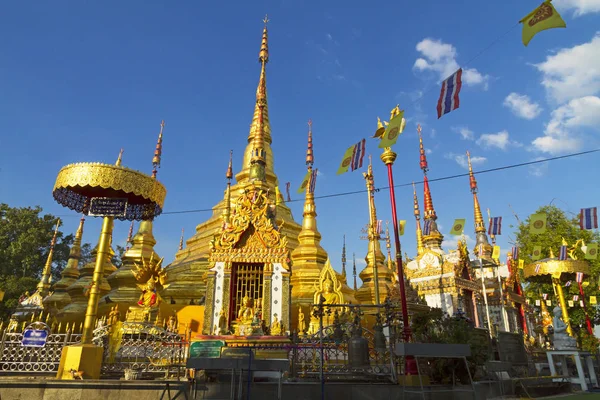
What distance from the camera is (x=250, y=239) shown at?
1644 centimetres

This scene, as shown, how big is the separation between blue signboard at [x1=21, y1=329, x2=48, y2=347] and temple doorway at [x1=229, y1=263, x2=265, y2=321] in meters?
7.73

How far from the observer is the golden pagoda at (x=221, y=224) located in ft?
75.9

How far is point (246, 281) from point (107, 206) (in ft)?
24.8

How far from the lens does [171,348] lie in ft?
35.3

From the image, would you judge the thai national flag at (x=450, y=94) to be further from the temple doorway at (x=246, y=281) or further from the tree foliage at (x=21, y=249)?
the tree foliage at (x=21, y=249)

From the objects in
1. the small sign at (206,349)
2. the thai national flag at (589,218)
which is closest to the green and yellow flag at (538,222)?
the thai national flag at (589,218)

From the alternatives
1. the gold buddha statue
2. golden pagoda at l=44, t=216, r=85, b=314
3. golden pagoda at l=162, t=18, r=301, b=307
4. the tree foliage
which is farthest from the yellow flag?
the tree foliage

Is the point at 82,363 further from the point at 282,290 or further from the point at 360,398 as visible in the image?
the point at 282,290

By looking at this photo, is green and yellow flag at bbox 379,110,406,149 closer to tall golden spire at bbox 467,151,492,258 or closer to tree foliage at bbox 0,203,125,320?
tall golden spire at bbox 467,151,492,258

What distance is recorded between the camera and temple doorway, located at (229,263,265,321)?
16.0 meters

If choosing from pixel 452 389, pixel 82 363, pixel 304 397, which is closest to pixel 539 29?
pixel 452 389

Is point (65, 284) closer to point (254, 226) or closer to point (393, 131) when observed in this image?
point (254, 226)

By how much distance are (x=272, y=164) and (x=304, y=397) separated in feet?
82.6

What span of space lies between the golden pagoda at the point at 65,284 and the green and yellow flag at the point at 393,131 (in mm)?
25749
